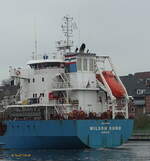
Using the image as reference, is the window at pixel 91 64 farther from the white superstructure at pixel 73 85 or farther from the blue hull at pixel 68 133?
the blue hull at pixel 68 133

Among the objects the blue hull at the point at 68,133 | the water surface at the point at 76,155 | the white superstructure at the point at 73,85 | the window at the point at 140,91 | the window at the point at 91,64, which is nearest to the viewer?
the water surface at the point at 76,155

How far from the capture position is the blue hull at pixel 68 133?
157 ft

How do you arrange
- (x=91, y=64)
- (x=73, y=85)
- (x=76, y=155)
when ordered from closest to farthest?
1. (x=76, y=155)
2. (x=73, y=85)
3. (x=91, y=64)

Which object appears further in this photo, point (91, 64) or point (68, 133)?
point (91, 64)

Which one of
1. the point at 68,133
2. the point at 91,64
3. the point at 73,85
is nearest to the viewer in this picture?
the point at 68,133

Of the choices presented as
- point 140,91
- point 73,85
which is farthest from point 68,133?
point 140,91

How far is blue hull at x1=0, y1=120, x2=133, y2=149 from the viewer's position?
47.8 metres

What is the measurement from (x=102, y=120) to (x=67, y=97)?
3609 mm

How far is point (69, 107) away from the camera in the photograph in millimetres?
50594

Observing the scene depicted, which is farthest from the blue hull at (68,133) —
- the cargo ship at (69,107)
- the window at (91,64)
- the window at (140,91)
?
the window at (140,91)

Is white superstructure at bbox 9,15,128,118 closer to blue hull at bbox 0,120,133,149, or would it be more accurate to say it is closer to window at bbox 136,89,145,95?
blue hull at bbox 0,120,133,149

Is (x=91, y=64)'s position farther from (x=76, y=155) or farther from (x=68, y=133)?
(x=76, y=155)

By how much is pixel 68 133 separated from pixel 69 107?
10.9 feet

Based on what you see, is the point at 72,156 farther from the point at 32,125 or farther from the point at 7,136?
the point at 7,136
